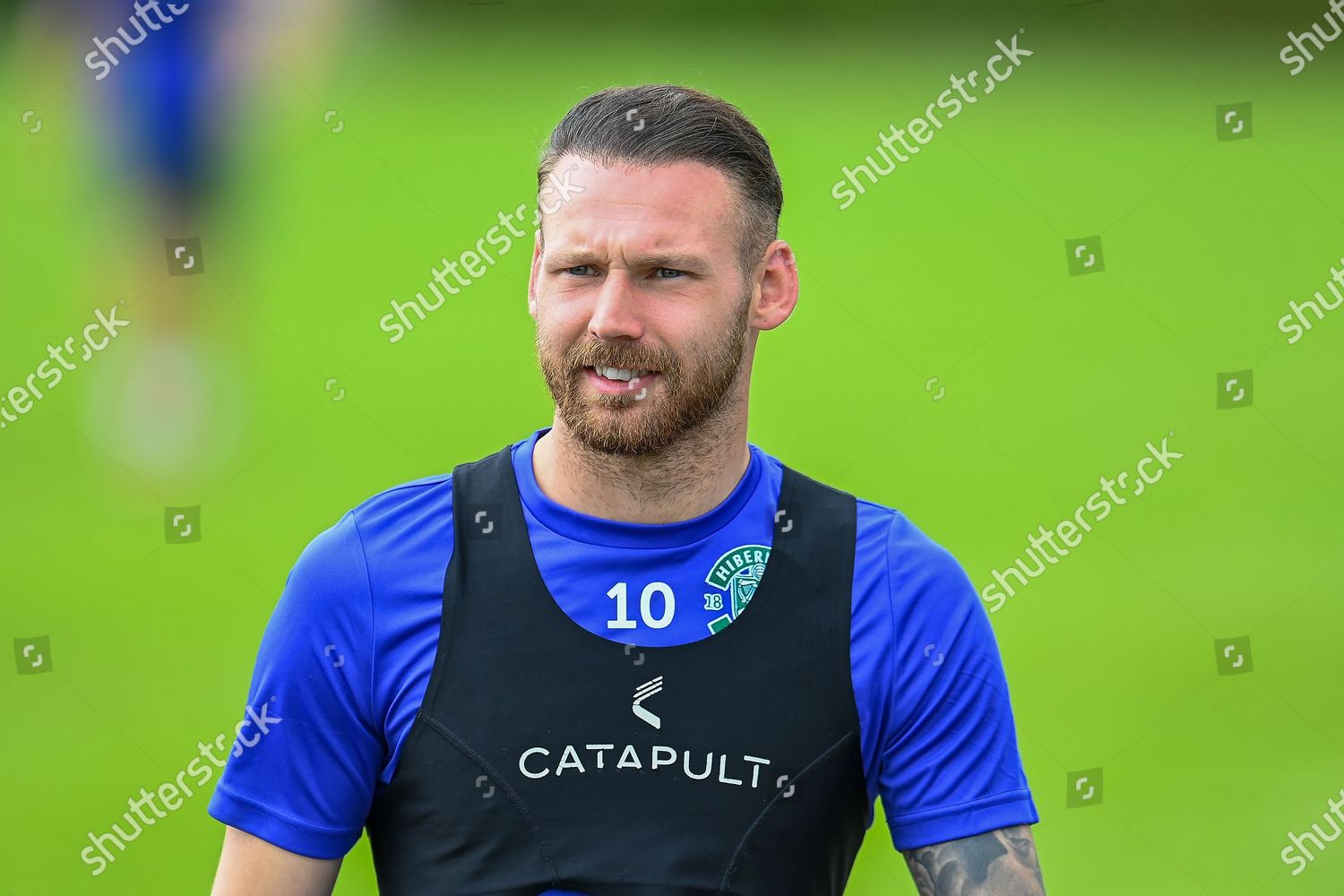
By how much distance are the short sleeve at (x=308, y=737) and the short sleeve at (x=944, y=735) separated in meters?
0.52

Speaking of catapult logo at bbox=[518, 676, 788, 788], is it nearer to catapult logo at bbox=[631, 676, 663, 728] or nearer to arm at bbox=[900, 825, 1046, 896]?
catapult logo at bbox=[631, 676, 663, 728]

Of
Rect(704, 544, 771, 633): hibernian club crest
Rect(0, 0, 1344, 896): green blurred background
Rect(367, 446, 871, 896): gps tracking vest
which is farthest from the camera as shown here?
Rect(0, 0, 1344, 896): green blurred background

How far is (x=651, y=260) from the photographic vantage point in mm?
1214

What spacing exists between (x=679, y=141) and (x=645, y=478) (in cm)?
35

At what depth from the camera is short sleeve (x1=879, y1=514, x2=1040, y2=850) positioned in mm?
1239

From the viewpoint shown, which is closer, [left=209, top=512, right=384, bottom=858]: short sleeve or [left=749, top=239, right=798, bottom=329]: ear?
[left=209, top=512, right=384, bottom=858]: short sleeve

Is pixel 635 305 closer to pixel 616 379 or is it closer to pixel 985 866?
pixel 616 379

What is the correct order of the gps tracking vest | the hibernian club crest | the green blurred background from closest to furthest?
the gps tracking vest → the hibernian club crest → the green blurred background

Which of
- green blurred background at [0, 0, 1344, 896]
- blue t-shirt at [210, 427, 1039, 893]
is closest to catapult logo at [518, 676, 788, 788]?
blue t-shirt at [210, 427, 1039, 893]

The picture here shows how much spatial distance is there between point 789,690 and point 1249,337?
7.58ft

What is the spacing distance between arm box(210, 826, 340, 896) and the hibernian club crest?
466 mm

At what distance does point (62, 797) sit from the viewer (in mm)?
2695

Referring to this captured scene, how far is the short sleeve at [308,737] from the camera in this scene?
1.20 metres

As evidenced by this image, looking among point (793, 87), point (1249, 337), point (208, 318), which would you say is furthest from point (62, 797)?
point (1249, 337)
